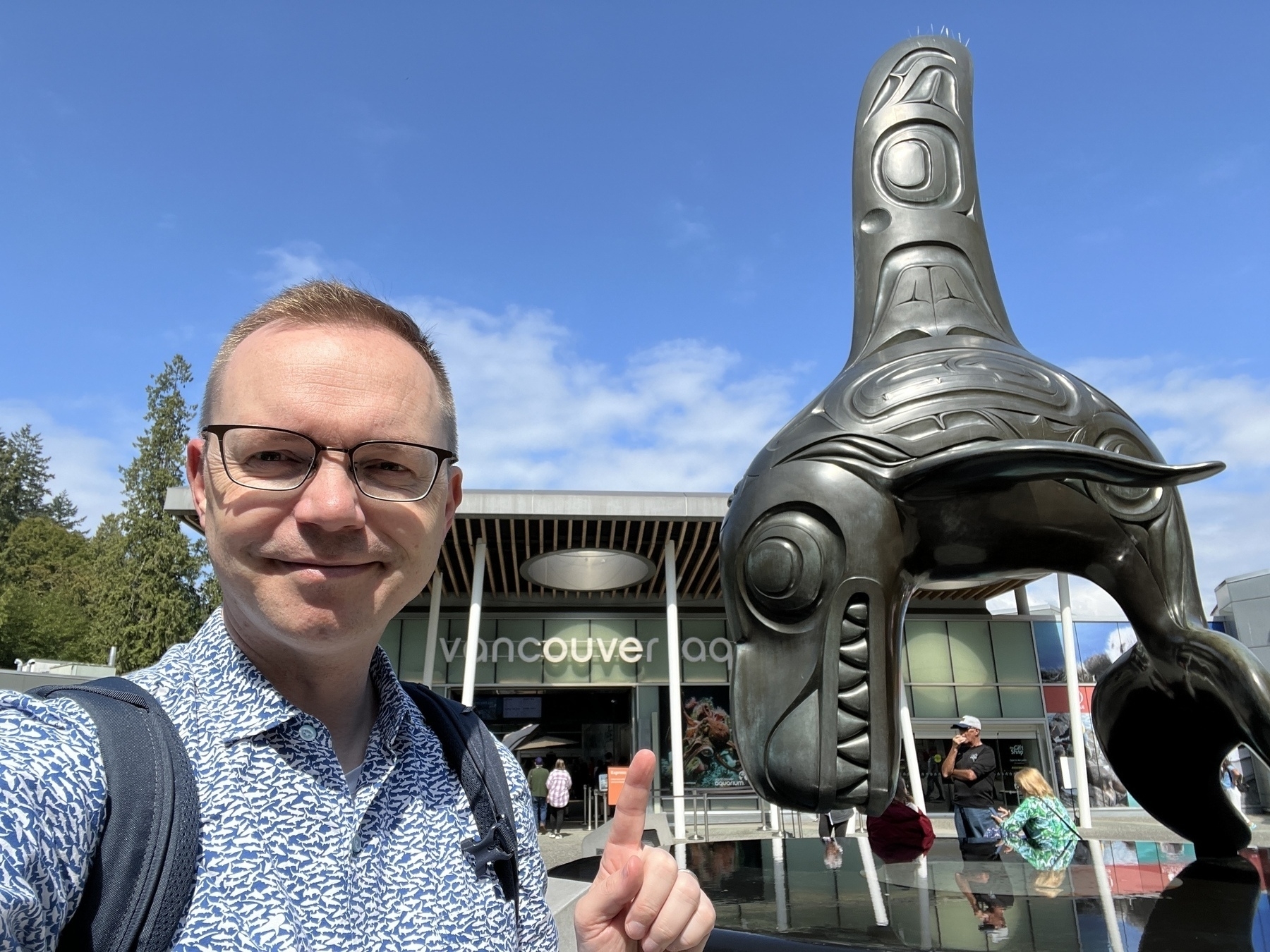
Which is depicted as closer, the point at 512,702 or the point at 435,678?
the point at 435,678

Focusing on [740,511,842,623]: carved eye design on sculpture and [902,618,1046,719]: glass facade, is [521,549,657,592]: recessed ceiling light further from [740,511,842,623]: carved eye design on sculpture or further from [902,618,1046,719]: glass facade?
[740,511,842,623]: carved eye design on sculpture

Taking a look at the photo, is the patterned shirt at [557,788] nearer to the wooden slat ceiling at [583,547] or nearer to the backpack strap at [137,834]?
the wooden slat ceiling at [583,547]

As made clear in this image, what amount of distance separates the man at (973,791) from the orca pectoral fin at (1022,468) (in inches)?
149

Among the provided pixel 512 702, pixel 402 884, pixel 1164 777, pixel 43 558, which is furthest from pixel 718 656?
pixel 43 558

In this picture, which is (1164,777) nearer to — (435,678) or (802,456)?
(802,456)

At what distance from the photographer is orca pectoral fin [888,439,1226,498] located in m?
3.26

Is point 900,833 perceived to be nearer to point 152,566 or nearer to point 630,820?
point 630,820

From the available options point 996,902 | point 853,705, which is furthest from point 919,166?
point 996,902

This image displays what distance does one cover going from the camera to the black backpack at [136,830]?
85 centimetres

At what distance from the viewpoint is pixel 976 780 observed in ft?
22.1

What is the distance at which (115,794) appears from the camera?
88cm

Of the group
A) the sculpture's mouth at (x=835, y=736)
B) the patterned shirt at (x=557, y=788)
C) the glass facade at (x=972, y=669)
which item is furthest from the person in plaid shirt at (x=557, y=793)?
the sculpture's mouth at (x=835, y=736)

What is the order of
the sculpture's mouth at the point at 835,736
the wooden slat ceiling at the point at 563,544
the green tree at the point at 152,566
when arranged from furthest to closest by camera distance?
the green tree at the point at 152,566
the wooden slat ceiling at the point at 563,544
the sculpture's mouth at the point at 835,736

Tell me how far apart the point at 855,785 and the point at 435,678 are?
15.8 m
